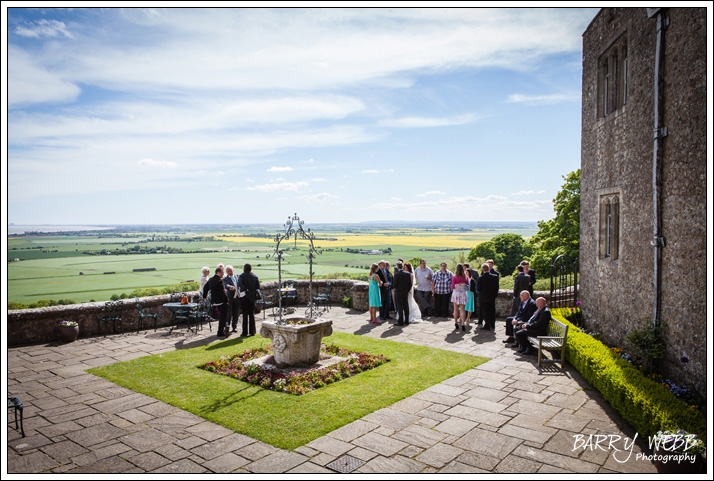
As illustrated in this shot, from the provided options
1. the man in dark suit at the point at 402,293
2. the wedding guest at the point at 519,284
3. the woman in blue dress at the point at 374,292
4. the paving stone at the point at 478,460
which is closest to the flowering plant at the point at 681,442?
the paving stone at the point at 478,460

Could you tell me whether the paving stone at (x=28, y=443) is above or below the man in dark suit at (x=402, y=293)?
below

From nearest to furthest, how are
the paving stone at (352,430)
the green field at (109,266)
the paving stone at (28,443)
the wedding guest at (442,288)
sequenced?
the paving stone at (28,443) → the paving stone at (352,430) → the wedding guest at (442,288) → the green field at (109,266)

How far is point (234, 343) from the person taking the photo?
11.0 meters

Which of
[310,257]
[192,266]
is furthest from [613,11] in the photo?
[192,266]

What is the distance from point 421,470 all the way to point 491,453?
0.94 meters

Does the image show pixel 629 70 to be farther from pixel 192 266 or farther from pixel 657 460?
pixel 192 266

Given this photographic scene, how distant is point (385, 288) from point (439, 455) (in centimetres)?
835

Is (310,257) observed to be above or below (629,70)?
below

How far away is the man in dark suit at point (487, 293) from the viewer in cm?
1148

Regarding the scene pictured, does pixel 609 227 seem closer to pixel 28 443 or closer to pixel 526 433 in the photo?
pixel 526 433

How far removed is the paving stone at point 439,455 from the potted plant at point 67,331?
939cm

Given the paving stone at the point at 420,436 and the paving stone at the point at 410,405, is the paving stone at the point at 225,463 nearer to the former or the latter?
the paving stone at the point at 420,436

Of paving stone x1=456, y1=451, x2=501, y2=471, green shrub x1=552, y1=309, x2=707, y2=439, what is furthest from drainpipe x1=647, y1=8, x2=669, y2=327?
paving stone x1=456, y1=451, x2=501, y2=471

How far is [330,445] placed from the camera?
5.59 m
